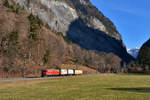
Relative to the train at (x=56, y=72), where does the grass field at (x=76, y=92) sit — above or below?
below

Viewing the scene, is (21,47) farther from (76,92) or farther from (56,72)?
(76,92)

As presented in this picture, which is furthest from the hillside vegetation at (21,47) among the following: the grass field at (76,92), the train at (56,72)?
the grass field at (76,92)

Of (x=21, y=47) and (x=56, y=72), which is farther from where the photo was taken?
(x=21, y=47)

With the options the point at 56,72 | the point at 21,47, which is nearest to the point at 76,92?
the point at 56,72

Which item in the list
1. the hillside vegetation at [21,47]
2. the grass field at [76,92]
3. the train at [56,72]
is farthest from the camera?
the hillside vegetation at [21,47]

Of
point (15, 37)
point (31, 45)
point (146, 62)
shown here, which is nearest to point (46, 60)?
point (31, 45)

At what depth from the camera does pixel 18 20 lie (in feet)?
399

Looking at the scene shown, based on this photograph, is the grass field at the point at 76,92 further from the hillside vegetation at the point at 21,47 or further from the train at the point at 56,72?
the hillside vegetation at the point at 21,47

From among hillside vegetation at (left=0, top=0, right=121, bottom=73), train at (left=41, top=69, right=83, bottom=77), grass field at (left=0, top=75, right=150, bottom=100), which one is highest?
hillside vegetation at (left=0, top=0, right=121, bottom=73)

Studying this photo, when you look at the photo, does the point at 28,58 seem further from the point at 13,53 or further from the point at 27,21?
the point at 27,21

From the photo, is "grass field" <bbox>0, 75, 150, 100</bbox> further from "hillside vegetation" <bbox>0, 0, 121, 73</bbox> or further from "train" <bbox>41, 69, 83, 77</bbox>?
"hillside vegetation" <bbox>0, 0, 121, 73</bbox>

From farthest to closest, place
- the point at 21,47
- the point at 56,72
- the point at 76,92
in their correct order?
the point at 21,47
the point at 56,72
the point at 76,92

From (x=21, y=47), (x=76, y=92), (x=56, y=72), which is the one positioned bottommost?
(x=76, y=92)

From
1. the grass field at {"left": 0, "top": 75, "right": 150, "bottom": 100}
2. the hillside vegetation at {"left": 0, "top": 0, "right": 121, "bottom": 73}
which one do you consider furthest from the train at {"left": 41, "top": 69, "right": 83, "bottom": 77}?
the grass field at {"left": 0, "top": 75, "right": 150, "bottom": 100}
